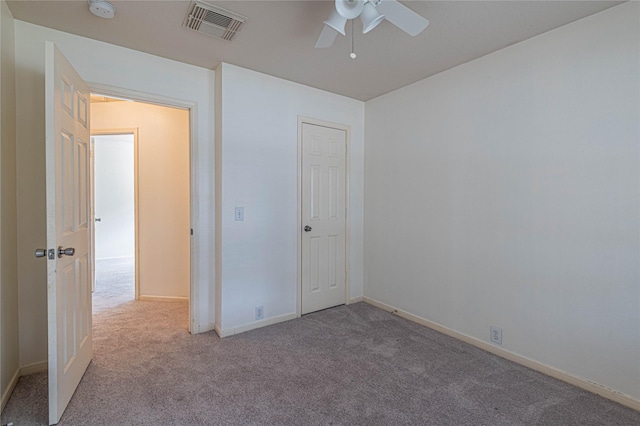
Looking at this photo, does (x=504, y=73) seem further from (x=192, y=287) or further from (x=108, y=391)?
(x=108, y=391)

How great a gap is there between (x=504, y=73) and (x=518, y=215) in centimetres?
113

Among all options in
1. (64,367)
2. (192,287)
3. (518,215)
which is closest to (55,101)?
(64,367)

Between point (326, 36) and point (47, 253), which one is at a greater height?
point (326, 36)

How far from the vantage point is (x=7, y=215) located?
77.1 inches

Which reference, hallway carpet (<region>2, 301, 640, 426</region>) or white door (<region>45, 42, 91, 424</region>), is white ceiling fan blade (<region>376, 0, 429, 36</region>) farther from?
hallway carpet (<region>2, 301, 640, 426</region>)

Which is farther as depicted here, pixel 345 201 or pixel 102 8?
pixel 345 201

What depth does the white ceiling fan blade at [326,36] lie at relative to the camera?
183cm

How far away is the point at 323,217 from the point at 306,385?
1.83 meters

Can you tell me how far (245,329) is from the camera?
9.59 feet

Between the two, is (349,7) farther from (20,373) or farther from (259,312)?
(20,373)

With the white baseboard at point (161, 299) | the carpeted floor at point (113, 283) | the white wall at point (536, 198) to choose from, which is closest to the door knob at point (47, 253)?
the carpeted floor at point (113, 283)

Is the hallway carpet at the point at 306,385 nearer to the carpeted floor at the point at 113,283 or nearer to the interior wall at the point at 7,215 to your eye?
the interior wall at the point at 7,215

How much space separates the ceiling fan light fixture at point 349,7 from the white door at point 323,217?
68.1 inches

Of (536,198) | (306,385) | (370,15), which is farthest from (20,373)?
(536,198)
